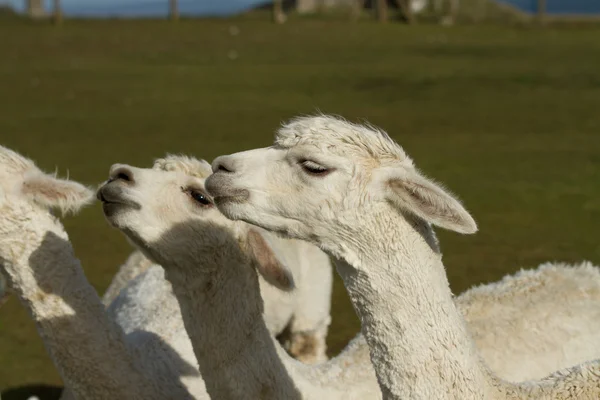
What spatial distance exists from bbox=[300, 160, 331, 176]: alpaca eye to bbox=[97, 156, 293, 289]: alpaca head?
84cm

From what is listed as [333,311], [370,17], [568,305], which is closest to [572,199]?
[333,311]

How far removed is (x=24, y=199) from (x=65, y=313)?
489 millimetres

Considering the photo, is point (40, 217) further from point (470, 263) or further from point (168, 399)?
point (470, 263)

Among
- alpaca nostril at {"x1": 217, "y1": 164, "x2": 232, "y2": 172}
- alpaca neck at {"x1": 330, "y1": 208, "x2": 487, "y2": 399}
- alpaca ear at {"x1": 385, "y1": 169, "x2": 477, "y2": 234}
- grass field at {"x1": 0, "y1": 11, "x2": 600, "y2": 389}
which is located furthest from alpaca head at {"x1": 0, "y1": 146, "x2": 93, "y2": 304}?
grass field at {"x1": 0, "y1": 11, "x2": 600, "y2": 389}

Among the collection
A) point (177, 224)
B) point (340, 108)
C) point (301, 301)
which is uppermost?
point (177, 224)

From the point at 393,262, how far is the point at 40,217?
1.73 meters

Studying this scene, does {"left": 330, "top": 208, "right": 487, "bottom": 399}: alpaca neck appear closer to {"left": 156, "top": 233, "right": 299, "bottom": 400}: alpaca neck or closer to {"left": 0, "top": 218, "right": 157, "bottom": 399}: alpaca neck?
{"left": 156, "top": 233, "right": 299, "bottom": 400}: alpaca neck

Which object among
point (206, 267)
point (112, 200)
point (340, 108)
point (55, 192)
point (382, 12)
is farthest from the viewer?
point (382, 12)

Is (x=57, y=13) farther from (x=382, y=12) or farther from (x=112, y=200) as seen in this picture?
(x=112, y=200)

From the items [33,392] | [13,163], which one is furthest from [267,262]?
[33,392]

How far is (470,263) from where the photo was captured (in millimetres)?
8914

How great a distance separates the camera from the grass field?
9.58 meters

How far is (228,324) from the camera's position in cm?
418

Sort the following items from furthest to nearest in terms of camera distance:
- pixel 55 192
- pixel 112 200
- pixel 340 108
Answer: pixel 340 108 → pixel 55 192 → pixel 112 200
